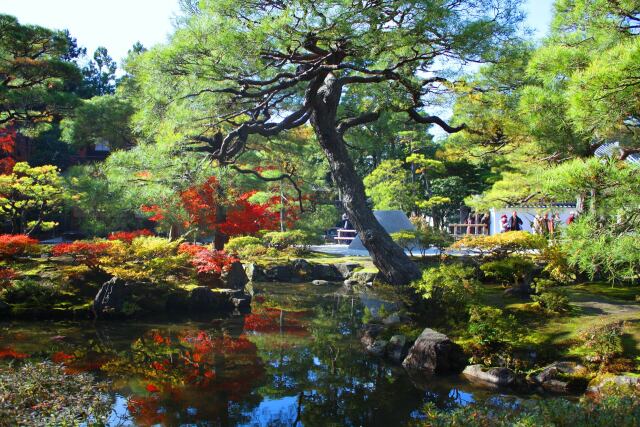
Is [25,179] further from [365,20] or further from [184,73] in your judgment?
[365,20]

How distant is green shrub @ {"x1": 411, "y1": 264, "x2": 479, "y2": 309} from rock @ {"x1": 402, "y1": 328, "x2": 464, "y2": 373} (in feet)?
3.35

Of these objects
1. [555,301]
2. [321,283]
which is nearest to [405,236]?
[321,283]

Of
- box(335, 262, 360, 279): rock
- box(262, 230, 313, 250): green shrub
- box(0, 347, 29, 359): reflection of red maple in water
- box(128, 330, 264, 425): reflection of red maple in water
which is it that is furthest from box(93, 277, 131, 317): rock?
box(262, 230, 313, 250): green shrub

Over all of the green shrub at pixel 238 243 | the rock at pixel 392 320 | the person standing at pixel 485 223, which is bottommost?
the rock at pixel 392 320

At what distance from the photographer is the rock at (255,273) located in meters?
14.1

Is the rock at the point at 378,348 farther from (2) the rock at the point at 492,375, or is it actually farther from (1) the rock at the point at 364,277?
(1) the rock at the point at 364,277

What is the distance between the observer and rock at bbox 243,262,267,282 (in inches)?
555

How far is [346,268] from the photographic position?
47.0ft

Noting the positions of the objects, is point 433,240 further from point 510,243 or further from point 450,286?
point 450,286

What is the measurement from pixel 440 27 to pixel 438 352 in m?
4.69

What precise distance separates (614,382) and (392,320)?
3545 mm

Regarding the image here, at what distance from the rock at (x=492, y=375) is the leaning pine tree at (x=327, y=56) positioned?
11.6ft

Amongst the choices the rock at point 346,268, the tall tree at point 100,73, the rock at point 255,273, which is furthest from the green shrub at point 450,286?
the tall tree at point 100,73


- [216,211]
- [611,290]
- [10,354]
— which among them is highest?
[216,211]
